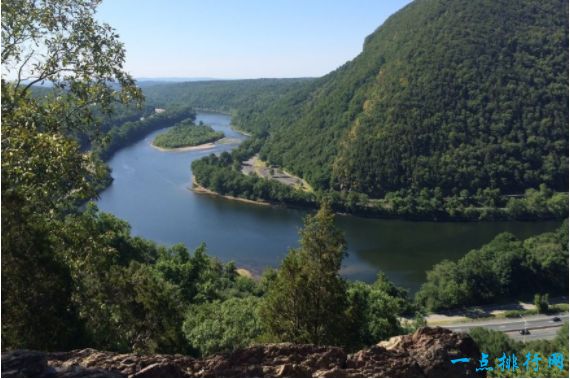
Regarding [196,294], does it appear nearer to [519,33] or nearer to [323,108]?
[323,108]

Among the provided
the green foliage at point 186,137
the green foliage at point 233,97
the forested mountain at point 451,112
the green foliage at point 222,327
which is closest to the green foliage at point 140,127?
the green foliage at point 186,137

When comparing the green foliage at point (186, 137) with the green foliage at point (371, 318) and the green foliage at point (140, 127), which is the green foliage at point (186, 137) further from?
the green foliage at point (371, 318)

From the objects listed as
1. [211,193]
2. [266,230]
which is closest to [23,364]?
[266,230]

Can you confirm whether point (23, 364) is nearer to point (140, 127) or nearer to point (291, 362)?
point (291, 362)

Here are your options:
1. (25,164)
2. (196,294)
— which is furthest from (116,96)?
(196,294)

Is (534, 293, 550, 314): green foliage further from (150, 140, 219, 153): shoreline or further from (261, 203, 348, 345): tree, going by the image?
(150, 140, 219, 153): shoreline
